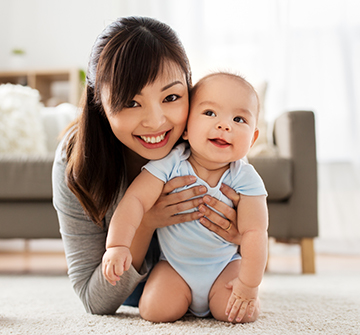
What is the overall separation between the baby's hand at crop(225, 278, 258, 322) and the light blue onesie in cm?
8

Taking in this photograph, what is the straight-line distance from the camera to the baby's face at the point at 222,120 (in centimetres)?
86

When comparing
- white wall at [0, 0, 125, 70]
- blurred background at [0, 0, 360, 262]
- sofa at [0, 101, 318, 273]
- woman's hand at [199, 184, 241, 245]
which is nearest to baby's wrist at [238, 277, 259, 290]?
woman's hand at [199, 184, 241, 245]

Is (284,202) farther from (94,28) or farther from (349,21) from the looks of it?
(94,28)

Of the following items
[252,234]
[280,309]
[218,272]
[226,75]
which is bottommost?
[280,309]

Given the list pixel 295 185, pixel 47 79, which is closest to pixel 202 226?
pixel 295 185

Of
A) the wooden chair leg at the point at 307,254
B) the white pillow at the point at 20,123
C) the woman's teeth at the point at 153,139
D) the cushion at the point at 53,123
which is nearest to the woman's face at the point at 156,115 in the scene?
the woman's teeth at the point at 153,139

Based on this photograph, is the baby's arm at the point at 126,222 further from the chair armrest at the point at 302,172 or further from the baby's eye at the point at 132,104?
the chair armrest at the point at 302,172

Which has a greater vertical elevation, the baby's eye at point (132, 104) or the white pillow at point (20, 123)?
the baby's eye at point (132, 104)

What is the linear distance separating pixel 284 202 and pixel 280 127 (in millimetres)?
375

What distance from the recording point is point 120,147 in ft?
3.38

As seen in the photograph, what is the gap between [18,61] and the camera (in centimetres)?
349

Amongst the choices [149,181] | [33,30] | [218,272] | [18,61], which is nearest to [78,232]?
[149,181]

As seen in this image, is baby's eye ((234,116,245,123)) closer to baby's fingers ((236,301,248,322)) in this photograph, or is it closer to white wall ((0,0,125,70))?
baby's fingers ((236,301,248,322))

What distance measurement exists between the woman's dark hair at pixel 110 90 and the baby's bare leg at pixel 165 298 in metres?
0.21
